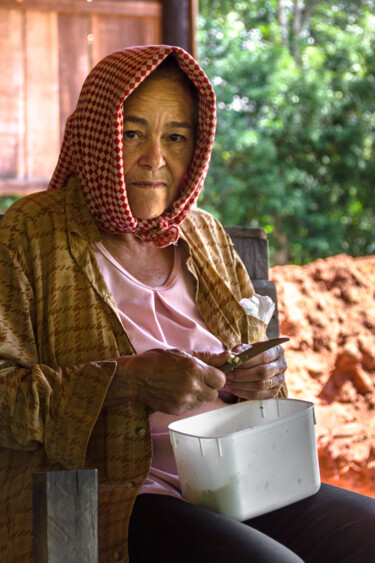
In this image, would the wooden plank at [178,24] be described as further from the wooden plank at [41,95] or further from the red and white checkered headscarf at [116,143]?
the red and white checkered headscarf at [116,143]

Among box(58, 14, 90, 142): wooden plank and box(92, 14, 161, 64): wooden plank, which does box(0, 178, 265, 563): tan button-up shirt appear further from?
box(58, 14, 90, 142): wooden plank

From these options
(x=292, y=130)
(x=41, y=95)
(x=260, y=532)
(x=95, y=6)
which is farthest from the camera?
(x=292, y=130)

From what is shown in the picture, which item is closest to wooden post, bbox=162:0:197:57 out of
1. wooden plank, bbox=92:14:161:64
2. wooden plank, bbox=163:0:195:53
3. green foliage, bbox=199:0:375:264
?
wooden plank, bbox=163:0:195:53

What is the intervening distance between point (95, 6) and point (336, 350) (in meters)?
2.36

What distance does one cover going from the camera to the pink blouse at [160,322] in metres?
1.65

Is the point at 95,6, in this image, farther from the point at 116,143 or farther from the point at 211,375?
the point at 211,375

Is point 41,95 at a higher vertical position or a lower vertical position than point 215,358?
higher

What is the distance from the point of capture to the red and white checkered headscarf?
171cm

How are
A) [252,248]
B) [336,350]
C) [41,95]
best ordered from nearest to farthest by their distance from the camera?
[252,248], [336,350], [41,95]

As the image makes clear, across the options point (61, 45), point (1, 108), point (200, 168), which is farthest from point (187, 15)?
point (200, 168)

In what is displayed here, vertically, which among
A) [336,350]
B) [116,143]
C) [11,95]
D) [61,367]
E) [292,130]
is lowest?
[336,350]

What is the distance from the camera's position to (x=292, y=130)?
30.4 feet

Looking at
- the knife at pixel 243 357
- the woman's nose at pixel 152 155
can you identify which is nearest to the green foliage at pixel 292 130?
the woman's nose at pixel 152 155

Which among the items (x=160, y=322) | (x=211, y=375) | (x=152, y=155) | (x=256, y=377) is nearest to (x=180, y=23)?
(x=152, y=155)
